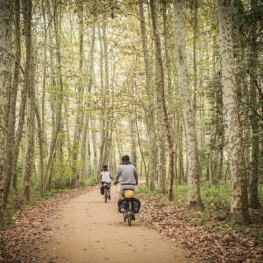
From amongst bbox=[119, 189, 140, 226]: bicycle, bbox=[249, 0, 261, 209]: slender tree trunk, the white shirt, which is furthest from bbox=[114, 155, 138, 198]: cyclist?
the white shirt

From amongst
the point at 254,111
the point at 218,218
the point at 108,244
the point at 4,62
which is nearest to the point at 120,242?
the point at 108,244

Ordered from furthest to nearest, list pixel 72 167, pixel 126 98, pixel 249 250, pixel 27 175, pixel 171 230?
pixel 72 167
pixel 126 98
pixel 27 175
pixel 171 230
pixel 249 250

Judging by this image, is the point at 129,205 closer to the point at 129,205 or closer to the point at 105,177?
the point at 129,205

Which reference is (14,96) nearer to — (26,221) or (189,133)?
(26,221)

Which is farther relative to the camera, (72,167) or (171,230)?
(72,167)

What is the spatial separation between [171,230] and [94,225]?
2.57 m

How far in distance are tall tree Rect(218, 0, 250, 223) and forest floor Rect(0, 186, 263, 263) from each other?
126 centimetres

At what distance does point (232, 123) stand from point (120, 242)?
4.57m

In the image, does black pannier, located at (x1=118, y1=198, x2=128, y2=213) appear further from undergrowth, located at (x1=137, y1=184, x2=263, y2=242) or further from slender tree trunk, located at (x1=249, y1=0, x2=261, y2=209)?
slender tree trunk, located at (x1=249, y1=0, x2=261, y2=209)

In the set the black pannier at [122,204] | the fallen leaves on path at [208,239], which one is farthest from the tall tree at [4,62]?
the fallen leaves on path at [208,239]

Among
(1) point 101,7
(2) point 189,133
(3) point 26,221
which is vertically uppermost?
(1) point 101,7

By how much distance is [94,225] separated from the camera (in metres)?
9.28

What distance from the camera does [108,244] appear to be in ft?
22.8

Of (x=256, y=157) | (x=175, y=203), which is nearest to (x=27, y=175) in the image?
(x=175, y=203)
